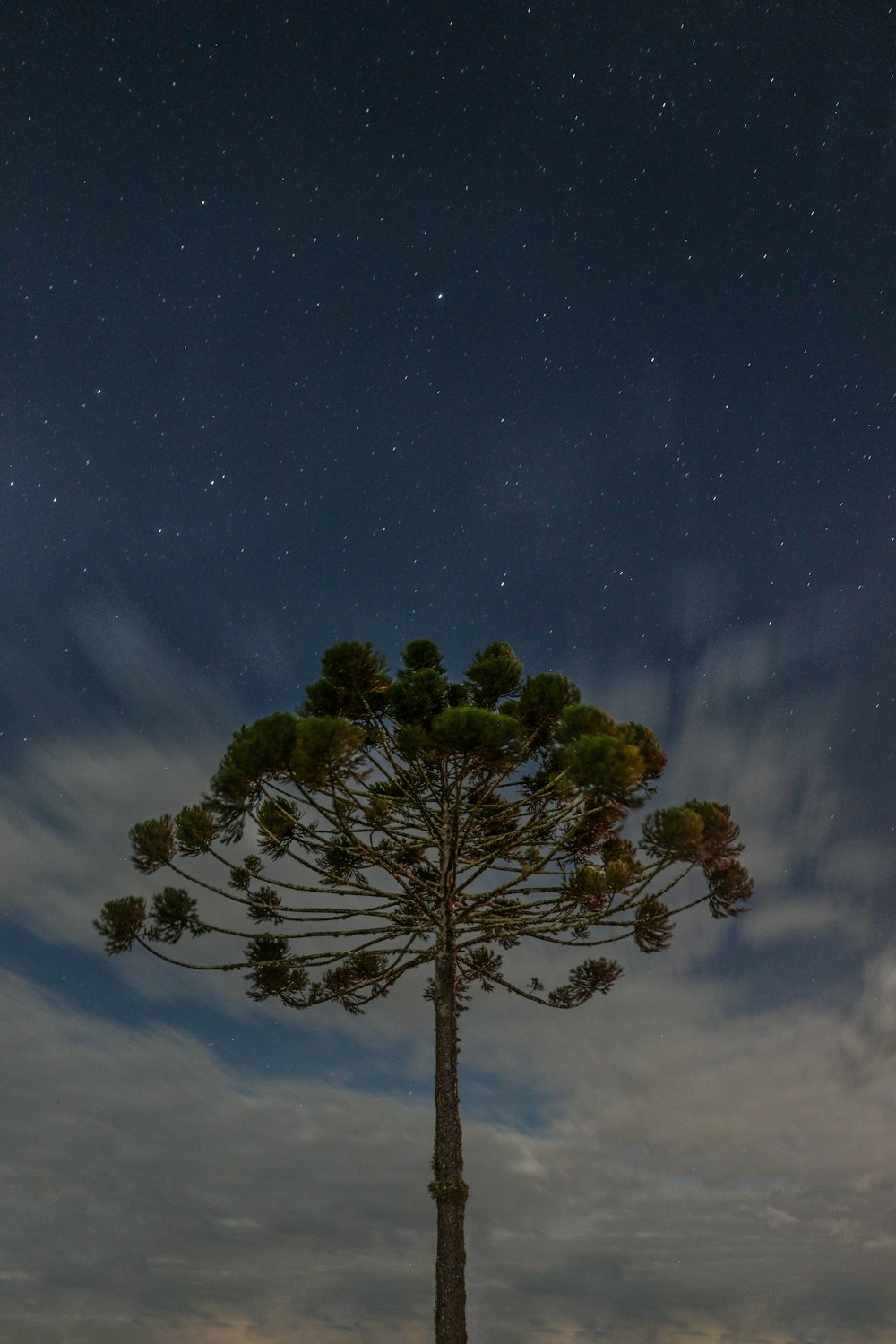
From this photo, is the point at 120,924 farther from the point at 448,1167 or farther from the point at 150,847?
the point at 448,1167

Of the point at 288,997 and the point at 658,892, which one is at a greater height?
the point at 658,892

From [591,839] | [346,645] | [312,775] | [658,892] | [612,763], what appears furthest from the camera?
[591,839]

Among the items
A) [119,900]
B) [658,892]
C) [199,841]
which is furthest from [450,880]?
[119,900]

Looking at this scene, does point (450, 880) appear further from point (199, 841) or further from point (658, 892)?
point (199, 841)

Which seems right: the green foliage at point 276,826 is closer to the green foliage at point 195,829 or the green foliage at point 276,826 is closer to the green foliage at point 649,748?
the green foliage at point 195,829

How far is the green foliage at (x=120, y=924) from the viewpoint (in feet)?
47.3

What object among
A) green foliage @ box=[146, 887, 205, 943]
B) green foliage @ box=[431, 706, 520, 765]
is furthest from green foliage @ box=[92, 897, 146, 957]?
green foliage @ box=[431, 706, 520, 765]

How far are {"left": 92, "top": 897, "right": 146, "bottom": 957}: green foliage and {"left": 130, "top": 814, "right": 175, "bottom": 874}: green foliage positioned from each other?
27.5 inches

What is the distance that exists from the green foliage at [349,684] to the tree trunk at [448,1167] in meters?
4.37

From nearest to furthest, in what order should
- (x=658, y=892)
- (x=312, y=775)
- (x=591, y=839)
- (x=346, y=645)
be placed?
(x=312, y=775) < (x=658, y=892) < (x=346, y=645) < (x=591, y=839)

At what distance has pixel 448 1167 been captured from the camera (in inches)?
486

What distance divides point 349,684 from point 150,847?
14.9ft

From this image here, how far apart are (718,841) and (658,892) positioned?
165cm

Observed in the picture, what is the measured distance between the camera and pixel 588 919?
13.4m
